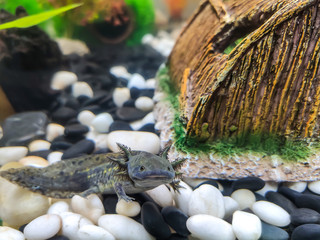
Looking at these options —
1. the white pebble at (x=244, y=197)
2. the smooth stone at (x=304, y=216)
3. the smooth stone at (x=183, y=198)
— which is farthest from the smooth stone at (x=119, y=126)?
the smooth stone at (x=304, y=216)

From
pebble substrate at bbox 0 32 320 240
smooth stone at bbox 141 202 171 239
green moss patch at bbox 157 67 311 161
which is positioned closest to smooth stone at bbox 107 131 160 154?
pebble substrate at bbox 0 32 320 240

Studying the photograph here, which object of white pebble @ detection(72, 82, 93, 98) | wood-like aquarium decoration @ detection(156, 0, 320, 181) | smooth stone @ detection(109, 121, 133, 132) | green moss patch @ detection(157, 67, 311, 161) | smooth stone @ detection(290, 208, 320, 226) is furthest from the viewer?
white pebble @ detection(72, 82, 93, 98)

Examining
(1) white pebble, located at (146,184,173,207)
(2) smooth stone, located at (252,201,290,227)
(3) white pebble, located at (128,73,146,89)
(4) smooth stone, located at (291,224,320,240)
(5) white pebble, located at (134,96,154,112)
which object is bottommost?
(1) white pebble, located at (146,184,173,207)

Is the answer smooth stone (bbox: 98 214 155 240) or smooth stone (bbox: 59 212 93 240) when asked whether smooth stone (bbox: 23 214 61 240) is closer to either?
smooth stone (bbox: 59 212 93 240)

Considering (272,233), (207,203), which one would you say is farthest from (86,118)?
(272,233)

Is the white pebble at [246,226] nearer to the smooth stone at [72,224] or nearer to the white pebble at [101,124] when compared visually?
the smooth stone at [72,224]

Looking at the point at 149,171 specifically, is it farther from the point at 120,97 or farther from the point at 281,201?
the point at 120,97

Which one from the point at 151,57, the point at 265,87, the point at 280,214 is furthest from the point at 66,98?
the point at 280,214
